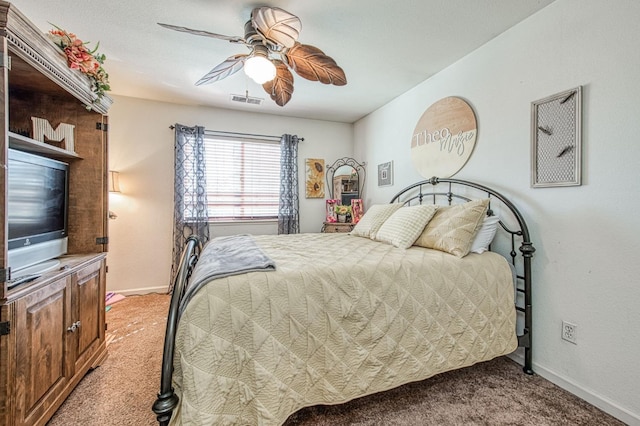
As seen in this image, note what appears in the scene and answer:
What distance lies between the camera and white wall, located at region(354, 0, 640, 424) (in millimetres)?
1434

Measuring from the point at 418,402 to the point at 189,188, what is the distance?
11.1ft

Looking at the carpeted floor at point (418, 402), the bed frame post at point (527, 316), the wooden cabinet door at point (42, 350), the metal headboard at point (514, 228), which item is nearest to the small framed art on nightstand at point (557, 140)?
the metal headboard at point (514, 228)

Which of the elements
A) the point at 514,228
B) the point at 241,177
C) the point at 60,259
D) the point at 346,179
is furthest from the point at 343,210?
the point at 60,259

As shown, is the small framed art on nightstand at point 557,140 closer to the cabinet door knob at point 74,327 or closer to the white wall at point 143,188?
the cabinet door knob at point 74,327

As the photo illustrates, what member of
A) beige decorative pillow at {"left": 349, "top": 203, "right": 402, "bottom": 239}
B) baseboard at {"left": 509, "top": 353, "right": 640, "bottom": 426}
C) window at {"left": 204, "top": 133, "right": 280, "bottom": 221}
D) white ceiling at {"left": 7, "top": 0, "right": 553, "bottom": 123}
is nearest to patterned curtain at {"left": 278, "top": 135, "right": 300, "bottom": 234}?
window at {"left": 204, "top": 133, "right": 280, "bottom": 221}

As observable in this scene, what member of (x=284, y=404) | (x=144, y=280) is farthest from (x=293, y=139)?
(x=284, y=404)

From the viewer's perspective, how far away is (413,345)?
149cm

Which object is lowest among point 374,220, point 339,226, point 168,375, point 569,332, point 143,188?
point 569,332

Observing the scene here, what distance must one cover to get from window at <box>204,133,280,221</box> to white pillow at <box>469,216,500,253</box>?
9.10 ft

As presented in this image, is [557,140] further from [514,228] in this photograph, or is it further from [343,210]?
[343,210]

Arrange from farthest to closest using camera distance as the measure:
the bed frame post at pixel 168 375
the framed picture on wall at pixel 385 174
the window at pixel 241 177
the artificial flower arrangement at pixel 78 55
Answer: the window at pixel 241 177 → the framed picture on wall at pixel 385 174 → the artificial flower arrangement at pixel 78 55 → the bed frame post at pixel 168 375

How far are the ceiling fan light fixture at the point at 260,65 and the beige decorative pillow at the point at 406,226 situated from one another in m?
1.52

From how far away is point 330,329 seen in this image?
1.33 meters

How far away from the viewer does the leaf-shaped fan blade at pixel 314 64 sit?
186cm
